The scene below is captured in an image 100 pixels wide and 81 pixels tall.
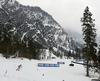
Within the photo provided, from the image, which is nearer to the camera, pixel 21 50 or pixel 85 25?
pixel 85 25

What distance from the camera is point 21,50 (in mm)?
58312

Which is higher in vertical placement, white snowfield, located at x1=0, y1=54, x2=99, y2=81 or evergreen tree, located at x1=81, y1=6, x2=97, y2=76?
evergreen tree, located at x1=81, y1=6, x2=97, y2=76

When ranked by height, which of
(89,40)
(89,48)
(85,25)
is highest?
(85,25)

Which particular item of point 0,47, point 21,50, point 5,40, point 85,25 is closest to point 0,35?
point 0,47

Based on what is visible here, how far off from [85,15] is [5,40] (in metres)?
30.2

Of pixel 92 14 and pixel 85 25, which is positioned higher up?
pixel 92 14

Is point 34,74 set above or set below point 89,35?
below

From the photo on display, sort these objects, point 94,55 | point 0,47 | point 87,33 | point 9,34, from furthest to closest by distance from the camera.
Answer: point 0,47, point 9,34, point 87,33, point 94,55

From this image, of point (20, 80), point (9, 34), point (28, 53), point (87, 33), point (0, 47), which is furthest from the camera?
point (28, 53)

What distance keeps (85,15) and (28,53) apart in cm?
4925

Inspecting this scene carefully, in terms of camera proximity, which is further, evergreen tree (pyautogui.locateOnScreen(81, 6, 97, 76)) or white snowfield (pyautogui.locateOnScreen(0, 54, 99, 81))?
evergreen tree (pyautogui.locateOnScreen(81, 6, 97, 76))

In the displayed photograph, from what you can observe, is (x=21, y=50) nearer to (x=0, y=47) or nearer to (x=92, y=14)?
(x=0, y=47)

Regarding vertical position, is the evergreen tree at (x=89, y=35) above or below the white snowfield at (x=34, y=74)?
above

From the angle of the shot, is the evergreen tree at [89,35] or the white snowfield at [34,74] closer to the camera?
the white snowfield at [34,74]
